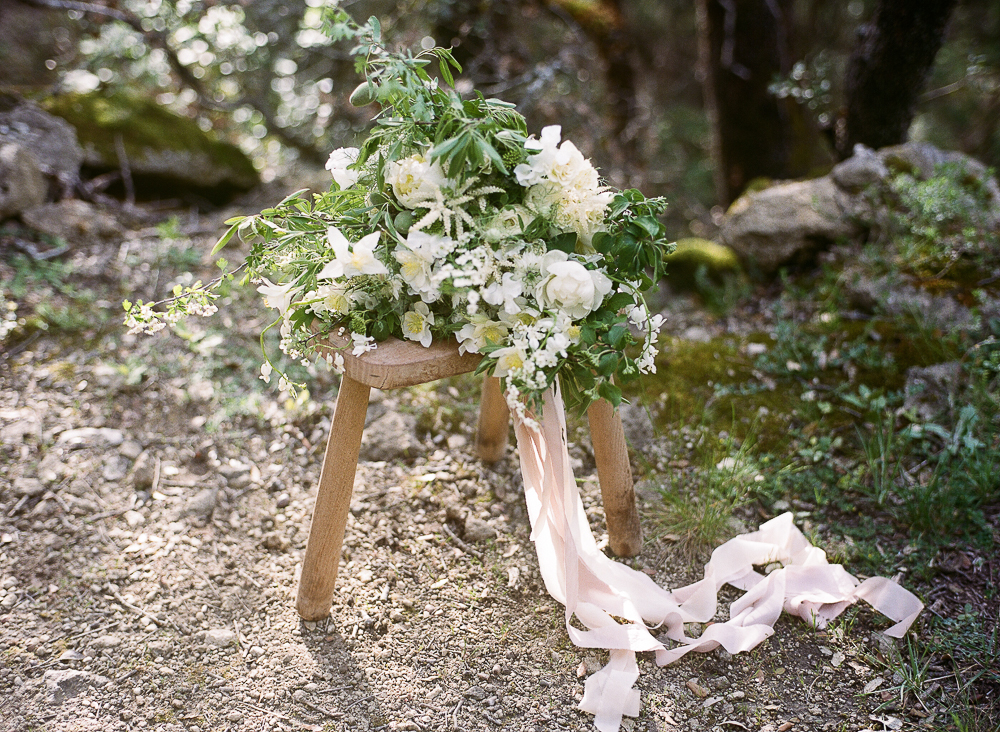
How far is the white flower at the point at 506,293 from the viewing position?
5.57ft

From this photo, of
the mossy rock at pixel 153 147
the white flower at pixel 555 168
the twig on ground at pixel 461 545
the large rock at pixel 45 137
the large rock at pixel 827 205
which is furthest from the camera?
the mossy rock at pixel 153 147

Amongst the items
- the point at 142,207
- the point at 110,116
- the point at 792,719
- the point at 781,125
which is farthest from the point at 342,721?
the point at 781,125

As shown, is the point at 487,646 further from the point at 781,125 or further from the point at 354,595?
the point at 781,125

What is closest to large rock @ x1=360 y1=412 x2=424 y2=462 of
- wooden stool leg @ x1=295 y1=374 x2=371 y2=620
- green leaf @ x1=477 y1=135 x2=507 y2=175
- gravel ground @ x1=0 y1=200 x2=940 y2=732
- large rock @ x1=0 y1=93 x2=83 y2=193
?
gravel ground @ x1=0 y1=200 x2=940 y2=732

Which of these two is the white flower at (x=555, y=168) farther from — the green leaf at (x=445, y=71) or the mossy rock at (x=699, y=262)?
the mossy rock at (x=699, y=262)

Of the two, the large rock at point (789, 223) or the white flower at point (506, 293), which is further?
the large rock at point (789, 223)

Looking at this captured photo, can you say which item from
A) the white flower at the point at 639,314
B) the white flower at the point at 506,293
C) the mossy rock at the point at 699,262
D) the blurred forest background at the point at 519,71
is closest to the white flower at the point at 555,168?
the white flower at the point at 506,293

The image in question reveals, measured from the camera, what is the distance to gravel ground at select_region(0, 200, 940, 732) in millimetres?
1919

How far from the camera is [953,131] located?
7004 millimetres

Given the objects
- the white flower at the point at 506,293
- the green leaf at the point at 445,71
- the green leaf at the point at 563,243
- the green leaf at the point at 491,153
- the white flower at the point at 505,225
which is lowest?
the white flower at the point at 506,293

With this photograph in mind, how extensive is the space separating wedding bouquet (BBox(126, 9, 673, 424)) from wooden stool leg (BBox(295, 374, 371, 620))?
14 centimetres

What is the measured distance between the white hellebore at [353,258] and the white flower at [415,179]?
5.4 inches

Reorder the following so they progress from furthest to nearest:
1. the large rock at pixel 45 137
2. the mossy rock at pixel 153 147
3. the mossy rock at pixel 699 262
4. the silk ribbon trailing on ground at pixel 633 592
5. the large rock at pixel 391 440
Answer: the mossy rock at pixel 153 147, the mossy rock at pixel 699 262, the large rock at pixel 45 137, the large rock at pixel 391 440, the silk ribbon trailing on ground at pixel 633 592

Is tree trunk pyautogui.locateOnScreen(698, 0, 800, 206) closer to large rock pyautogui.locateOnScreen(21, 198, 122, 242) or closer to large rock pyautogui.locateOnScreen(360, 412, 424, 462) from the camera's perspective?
large rock pyautogui.locateOnScreen(360, 412, 424, 462)
